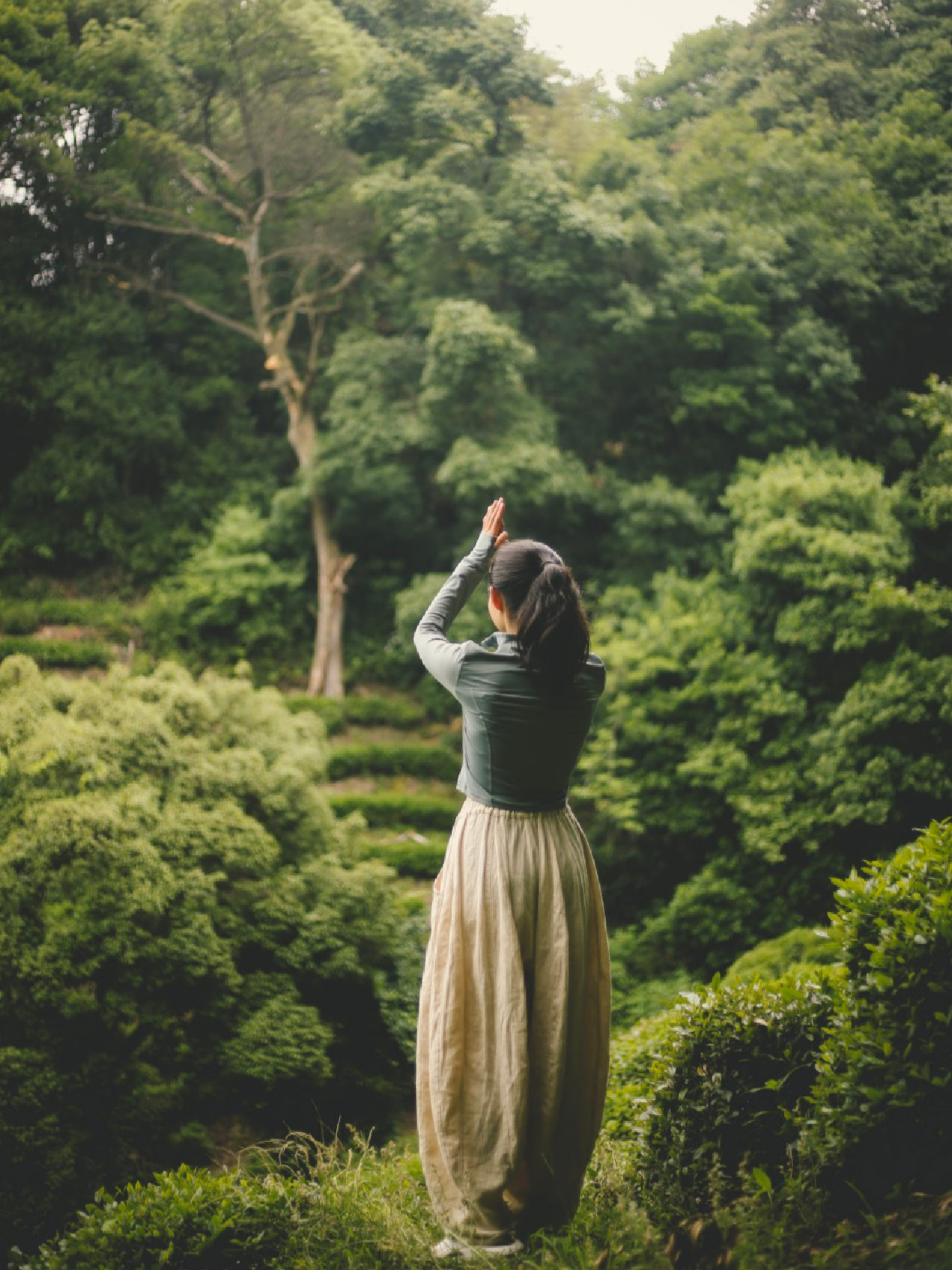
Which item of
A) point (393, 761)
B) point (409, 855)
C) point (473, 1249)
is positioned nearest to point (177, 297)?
point (393, 761)

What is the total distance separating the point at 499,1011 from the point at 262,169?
18.2m

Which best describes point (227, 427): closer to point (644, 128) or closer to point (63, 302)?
point (63, 302)

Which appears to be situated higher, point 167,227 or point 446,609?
point 167,227

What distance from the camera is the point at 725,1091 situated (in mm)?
3117

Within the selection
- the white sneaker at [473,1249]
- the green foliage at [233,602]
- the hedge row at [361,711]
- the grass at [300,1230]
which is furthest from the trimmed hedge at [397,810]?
the white sneaker at [473,1249]

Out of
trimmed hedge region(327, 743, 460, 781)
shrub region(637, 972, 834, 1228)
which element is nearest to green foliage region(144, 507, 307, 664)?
trimmed hedge region(327, 743, 460, 781)

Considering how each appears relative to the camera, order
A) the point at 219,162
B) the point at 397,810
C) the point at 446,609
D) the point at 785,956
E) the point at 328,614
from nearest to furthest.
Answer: the point at 446,609 < the point at 785,956 < the point at 397,810 < the point at 219,162 < the point at 328,614

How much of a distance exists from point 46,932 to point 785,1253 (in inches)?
207

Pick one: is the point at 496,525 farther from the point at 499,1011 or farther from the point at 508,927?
the point at 499,1011

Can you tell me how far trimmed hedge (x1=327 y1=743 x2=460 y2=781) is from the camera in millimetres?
14789

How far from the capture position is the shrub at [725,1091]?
3053mm

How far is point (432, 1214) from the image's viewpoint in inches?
115

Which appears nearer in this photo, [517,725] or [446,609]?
[517,725]

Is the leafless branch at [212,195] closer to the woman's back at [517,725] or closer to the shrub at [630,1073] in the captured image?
the shrub at [630,1073]
